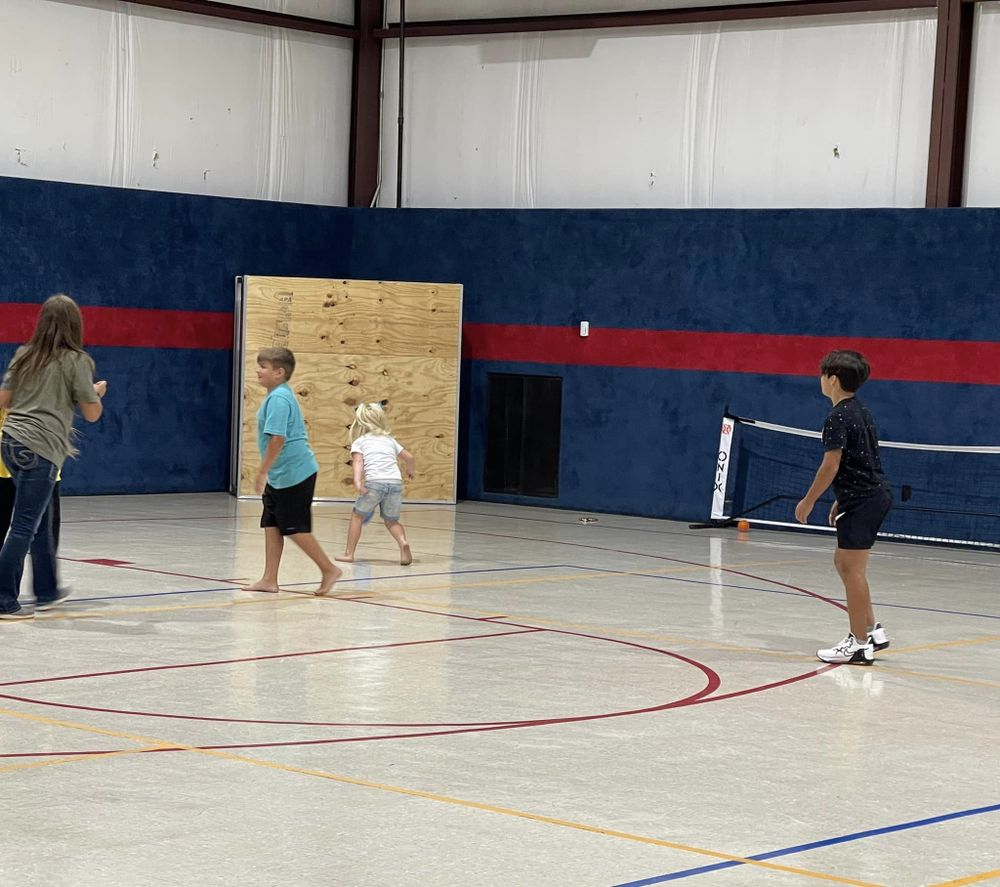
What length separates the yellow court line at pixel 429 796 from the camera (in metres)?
5.73

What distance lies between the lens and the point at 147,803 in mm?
6246

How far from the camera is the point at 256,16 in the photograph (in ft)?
70.6

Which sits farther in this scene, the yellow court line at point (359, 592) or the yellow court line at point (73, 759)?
the yellow court line at point (359, 592)

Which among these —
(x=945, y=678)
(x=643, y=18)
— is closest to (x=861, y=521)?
(x=945, y=678)

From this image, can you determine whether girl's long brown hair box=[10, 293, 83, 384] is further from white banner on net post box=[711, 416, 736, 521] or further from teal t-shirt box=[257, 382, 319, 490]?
white banner on net post box=[711, 416, 736, 521]

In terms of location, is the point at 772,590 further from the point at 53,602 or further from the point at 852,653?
the point at 53,602

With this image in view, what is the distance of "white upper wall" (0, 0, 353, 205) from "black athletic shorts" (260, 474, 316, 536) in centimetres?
934

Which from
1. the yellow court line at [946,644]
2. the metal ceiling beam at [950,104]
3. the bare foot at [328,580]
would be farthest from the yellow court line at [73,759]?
the metal ceiling beam at [950,104]

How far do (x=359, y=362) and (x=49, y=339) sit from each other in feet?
32.6

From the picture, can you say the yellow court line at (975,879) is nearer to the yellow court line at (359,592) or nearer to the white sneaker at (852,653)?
the white sneaker at (852,653)

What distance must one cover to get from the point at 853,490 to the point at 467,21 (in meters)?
13.5

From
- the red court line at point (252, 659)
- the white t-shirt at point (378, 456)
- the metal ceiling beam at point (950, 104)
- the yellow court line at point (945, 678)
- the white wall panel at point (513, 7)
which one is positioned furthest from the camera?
the white wall panel at point (513, 7)

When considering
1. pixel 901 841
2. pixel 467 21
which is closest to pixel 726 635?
pixel 901 841

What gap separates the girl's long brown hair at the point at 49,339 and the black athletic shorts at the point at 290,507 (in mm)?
1919
